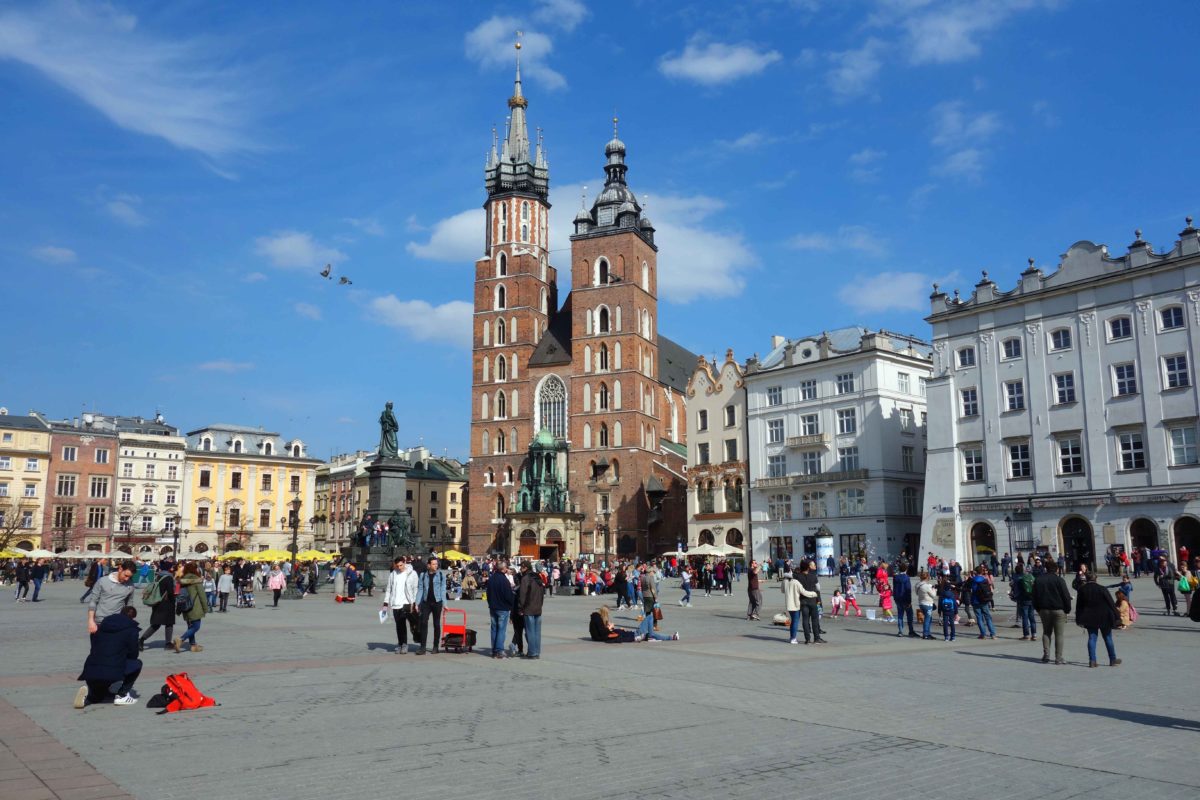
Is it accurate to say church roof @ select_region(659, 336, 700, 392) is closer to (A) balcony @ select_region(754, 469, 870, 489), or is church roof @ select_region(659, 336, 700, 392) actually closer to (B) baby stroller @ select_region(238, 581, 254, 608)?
(A) balcony @ select_region(754, 469, 870, 489)

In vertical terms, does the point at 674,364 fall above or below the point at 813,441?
above

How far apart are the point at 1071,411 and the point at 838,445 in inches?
593

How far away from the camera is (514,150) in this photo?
88.9 metres

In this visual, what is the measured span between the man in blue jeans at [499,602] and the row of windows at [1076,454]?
32.4 metres

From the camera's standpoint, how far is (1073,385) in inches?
1609

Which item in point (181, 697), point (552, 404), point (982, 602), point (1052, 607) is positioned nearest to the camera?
point (181, 697)

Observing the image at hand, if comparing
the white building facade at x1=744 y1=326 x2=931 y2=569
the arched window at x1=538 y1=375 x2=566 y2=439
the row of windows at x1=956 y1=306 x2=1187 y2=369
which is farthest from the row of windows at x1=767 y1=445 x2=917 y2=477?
the arched window at x1=538 y1=375 x2=566 y2=439

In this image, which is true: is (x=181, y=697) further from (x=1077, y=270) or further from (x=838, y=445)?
(x=838, y=445)

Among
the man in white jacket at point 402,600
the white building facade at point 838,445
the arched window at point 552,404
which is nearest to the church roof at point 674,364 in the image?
the arched window at point 552,404

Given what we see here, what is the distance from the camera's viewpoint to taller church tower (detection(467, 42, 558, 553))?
3118 inches

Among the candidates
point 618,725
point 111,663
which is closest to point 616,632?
point 618,725

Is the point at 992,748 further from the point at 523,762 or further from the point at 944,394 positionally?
the point at 944,394

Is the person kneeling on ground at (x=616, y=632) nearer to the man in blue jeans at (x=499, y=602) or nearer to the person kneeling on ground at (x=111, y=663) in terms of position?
the man in blue jeans at (x=499, y=602)

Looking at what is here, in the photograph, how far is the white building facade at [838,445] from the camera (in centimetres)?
5216
